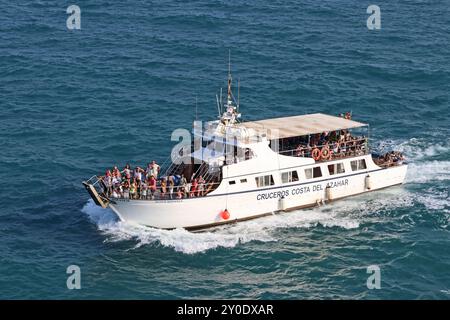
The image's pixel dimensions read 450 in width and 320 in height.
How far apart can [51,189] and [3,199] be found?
13.5 feet

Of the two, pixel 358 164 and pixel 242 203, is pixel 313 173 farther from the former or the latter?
pixel 242 203

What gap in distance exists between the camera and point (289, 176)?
227 feet

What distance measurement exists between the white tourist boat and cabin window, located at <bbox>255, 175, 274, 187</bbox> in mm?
78

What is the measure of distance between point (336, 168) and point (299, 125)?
467 cm

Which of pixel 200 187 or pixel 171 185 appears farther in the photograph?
pixel 200 187

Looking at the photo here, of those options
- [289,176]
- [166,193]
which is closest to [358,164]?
[289,176]

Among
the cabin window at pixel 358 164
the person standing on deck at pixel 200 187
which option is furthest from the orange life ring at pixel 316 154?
the person standing on deck at pixel 200 187

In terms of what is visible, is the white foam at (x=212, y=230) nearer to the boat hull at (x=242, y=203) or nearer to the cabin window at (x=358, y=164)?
the boat hull at (x=242, y=203)

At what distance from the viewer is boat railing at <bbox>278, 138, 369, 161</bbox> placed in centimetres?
7062

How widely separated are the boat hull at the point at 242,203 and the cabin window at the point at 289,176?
0.53m

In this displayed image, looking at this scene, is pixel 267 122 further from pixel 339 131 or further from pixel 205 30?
pixel 205 30

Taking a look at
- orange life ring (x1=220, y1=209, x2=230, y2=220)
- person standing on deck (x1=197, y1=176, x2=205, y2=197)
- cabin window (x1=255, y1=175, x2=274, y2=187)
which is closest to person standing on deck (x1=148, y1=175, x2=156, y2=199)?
person standing on deck (x1=197, y1=176, x2=205, y2=197)

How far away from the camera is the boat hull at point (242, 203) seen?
64.8 metres

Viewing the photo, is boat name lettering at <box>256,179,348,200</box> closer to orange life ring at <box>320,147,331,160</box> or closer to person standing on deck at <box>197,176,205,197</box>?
orange life ring at <box>320,147,331,160</box>
